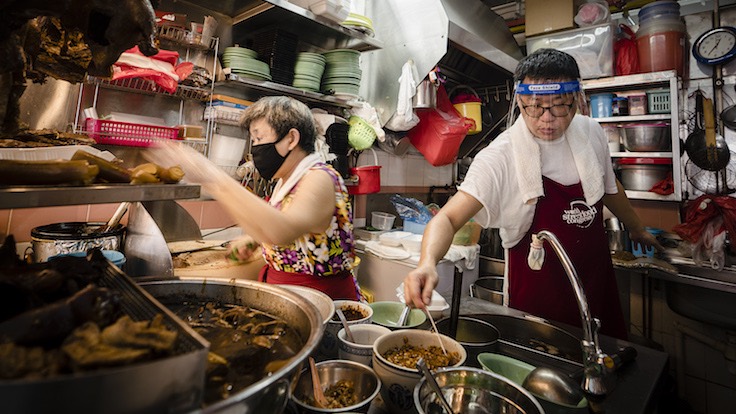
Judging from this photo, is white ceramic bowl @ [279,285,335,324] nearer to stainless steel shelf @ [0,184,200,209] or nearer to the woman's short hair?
stainless steel shelf @ [0,184,200,209]

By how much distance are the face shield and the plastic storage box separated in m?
2.93

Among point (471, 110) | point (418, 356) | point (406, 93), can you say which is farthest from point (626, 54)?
point (418, 356)

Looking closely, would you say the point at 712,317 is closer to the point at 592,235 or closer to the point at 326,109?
the point at 592,235

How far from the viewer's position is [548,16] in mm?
4656

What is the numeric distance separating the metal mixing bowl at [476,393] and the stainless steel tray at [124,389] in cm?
63

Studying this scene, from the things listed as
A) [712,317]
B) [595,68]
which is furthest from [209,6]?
[712,317]

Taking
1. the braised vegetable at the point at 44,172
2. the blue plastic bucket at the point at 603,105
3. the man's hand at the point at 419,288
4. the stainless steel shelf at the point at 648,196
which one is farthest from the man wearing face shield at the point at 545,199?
the blue plastic bucket at the point at 603,105

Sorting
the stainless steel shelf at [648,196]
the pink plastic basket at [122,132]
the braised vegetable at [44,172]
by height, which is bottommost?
the braised vegetable at [44,172]

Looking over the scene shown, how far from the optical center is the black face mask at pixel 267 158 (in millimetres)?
2250

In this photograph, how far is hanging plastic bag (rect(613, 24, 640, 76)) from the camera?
427cm

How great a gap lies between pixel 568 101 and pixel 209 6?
304cm

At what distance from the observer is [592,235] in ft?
7.19

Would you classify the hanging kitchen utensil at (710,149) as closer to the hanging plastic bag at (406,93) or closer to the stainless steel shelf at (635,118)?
the stainless steel shelf at (635,118)

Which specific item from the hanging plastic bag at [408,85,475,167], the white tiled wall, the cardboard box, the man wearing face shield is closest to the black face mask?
the man wearing face shield
